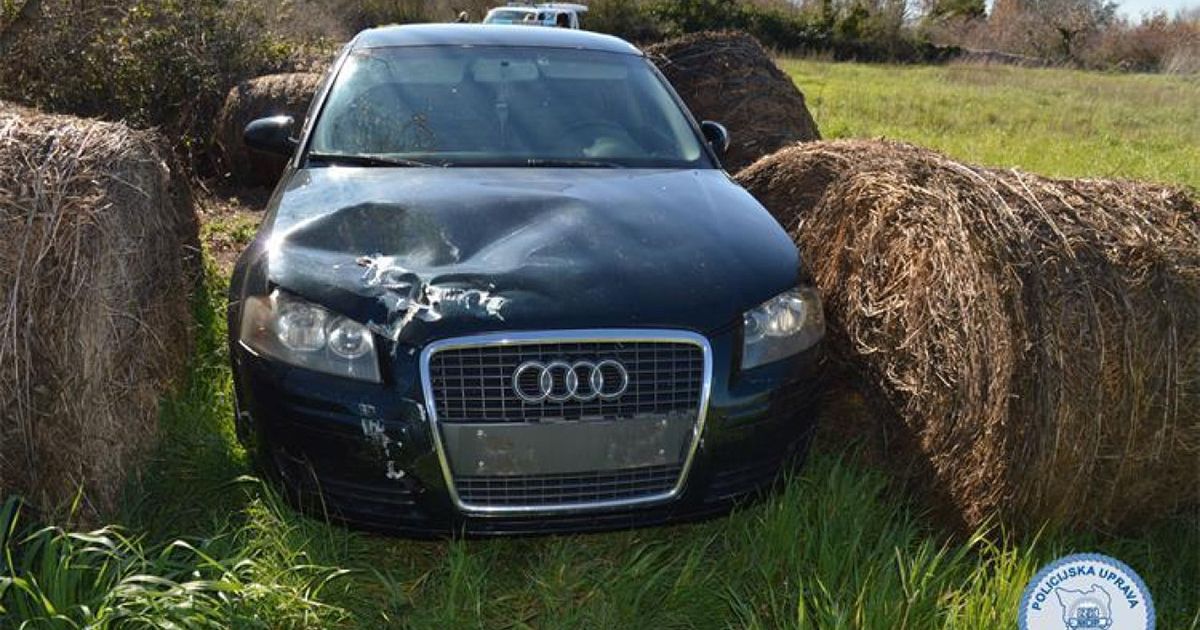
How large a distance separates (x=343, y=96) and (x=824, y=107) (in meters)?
13.7

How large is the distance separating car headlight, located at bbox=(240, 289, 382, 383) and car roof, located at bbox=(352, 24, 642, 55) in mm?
1919

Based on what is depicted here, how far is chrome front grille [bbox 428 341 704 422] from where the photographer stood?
2514 millimetres

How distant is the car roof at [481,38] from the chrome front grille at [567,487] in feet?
7.64

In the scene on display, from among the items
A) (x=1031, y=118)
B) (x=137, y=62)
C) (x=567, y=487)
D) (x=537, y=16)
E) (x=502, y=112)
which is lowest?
(x=1031, y=118)

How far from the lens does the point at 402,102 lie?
383 cm

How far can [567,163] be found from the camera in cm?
363

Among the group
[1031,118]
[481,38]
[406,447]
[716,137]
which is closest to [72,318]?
[406,447]

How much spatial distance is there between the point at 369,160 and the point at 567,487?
1.56 metres

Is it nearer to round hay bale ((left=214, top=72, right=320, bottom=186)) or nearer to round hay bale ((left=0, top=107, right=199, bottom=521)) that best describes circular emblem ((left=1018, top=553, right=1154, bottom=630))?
round hay bale ((left=0, top=107, right=199, bottom=521))

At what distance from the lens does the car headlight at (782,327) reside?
2760 mm

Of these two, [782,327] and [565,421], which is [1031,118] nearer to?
[782,327]

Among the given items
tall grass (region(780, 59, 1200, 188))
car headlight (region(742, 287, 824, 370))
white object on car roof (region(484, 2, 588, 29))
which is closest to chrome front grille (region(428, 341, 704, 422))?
car headlight (region(742, 287, 824, 370))

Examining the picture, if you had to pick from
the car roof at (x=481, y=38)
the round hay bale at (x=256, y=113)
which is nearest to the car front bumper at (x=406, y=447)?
the car roof at (x=481, y=38)

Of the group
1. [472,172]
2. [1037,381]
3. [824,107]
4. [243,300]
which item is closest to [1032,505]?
[1037,381]
